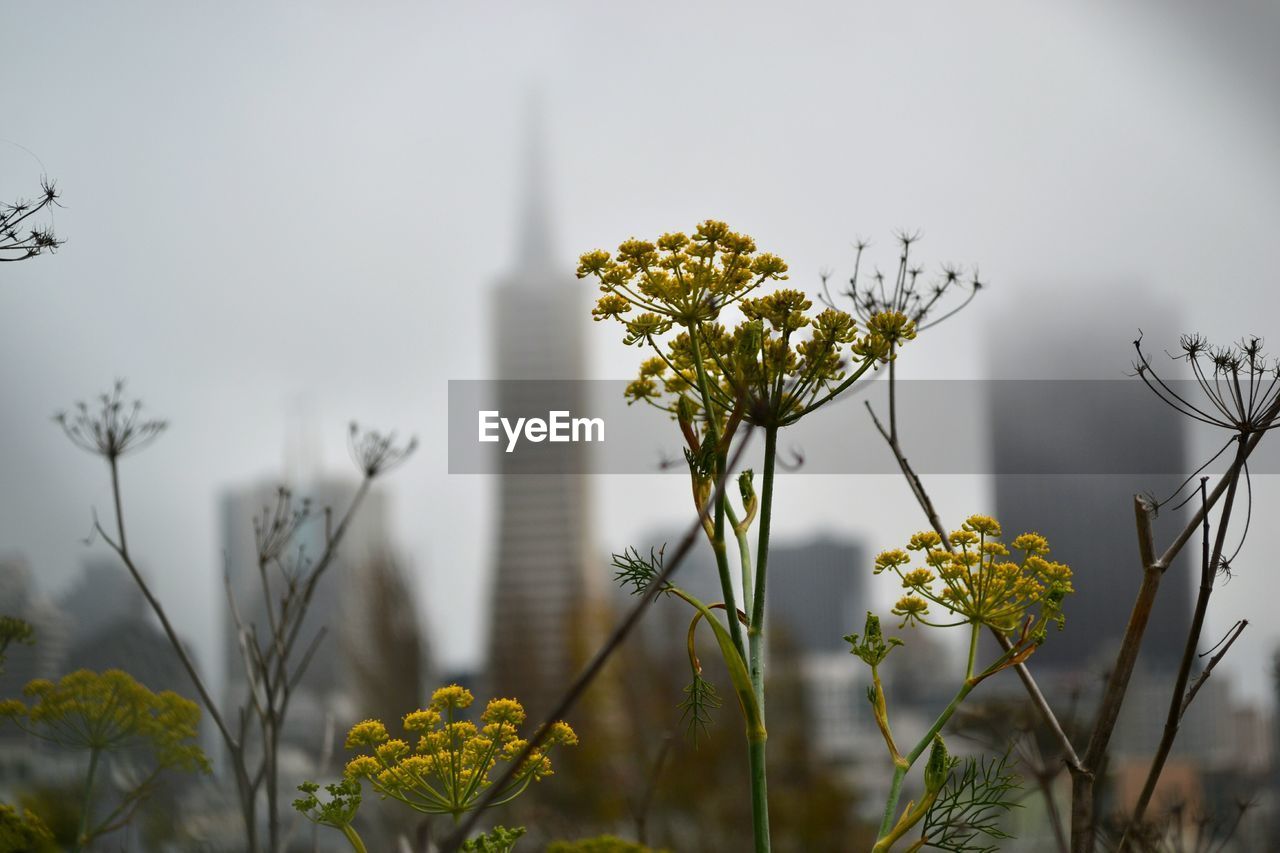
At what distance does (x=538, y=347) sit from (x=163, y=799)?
64.1 feet

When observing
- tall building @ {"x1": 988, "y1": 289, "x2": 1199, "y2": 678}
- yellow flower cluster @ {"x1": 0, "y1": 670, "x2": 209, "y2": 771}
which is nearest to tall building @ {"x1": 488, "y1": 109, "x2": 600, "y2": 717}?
tall building @ {"x1": 988, "y1": 289, "x2": 1199, "y2": 678}

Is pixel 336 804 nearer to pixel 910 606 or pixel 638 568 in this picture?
pixel 638 568

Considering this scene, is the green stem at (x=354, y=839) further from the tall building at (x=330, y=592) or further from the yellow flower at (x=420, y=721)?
the tall building at (x=330, y=592)

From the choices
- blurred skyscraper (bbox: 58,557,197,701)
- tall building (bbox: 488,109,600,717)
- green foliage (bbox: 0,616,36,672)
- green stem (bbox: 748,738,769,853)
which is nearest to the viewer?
green stem (bbox: 748,738,769,853)

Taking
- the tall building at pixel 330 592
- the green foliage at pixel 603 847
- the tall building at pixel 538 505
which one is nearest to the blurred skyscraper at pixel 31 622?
the green foliage at pixel 603 847

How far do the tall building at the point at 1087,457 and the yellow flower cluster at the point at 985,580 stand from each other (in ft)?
15.5

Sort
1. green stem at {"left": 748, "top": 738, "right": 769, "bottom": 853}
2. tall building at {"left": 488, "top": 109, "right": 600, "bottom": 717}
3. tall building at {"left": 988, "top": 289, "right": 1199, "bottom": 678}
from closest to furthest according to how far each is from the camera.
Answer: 1. green stem at {"left": 748, "top": 738, "right": 769, "bottom": 853}
2. tall building at {"left": 988, "top": 289, "right": 1199, "bottom": 678}
3. tall building at {"left": 488, "top": 109, "right": 600, "bottom": 717}

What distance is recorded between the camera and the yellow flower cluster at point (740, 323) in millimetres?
536

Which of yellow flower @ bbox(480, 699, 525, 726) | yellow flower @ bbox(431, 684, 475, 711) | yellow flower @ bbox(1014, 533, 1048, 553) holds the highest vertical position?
yellow flower @ bbox(1014, 533, 1048, 553)

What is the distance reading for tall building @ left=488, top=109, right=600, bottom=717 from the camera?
12.8 meters

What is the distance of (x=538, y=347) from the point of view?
2022 centimetres

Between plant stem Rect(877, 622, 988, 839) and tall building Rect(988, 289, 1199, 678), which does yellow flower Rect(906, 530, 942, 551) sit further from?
tall building Rect(988, 289, 1199, 678)

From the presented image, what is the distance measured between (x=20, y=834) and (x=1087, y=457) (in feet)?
50.9

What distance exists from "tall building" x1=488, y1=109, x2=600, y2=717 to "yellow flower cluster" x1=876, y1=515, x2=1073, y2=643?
10776mm
